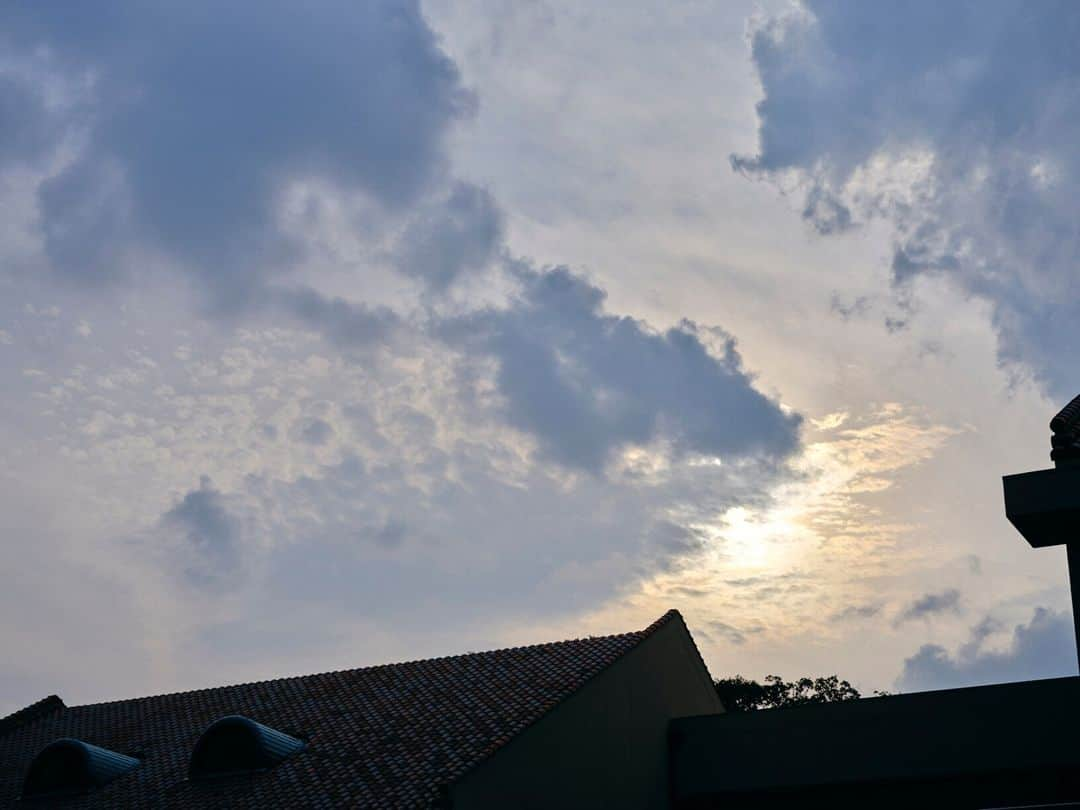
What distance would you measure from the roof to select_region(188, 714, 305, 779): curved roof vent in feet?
34.8

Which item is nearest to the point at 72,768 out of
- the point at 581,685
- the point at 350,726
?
the point at 350,726

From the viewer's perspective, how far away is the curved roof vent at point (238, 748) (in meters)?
27.0

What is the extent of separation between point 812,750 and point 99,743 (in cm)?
2060

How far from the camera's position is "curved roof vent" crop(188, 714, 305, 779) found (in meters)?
27.0

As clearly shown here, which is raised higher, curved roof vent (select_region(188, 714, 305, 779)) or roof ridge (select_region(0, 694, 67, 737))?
roof ridge (select_region(0, 694, 67, 737))

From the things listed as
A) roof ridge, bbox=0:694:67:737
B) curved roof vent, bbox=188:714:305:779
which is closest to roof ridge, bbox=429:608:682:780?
curved roof vent, bbox=188:714:305:779

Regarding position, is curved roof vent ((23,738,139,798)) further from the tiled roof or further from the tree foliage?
the tree foliage

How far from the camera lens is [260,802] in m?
24.6

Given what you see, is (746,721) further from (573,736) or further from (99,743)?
(99,743)

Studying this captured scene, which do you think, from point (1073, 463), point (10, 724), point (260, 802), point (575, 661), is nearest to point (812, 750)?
point (575, 661)

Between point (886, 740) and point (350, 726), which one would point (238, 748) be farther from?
point (886, 740)

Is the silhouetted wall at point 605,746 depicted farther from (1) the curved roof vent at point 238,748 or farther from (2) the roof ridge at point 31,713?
(2) the roof ridge at point 31,713

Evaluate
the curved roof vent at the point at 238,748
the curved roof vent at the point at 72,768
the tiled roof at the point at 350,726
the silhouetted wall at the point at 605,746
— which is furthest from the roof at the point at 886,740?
the curved roof vent at the point at 72,768

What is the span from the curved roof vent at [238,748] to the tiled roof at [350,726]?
1.35 feet
